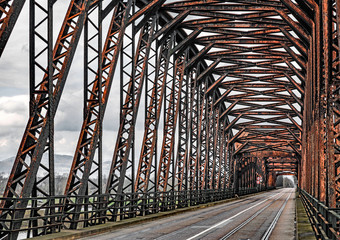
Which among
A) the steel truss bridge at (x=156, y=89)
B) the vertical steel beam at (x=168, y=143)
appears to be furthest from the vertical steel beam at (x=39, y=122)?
the vertical steel beam at (x=168, y=143)

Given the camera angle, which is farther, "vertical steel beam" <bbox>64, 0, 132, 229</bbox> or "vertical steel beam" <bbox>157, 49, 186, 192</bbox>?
"vertical steel beam" <bbox>157, 49, 186, 192</bbox>

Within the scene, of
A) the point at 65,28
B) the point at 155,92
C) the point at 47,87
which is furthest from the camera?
the point at 155,92

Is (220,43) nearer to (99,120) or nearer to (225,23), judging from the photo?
(225,23)

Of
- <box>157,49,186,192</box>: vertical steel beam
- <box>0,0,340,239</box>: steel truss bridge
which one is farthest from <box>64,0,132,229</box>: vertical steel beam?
<box>157,49,186,192</box>: vertical steel beam

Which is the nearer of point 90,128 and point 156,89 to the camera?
point 90,128

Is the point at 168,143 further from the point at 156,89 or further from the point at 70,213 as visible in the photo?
the point at 70,213

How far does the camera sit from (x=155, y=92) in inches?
1024

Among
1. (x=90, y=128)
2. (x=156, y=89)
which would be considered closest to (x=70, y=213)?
(x=90, y=128)

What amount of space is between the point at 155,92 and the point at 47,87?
37.7 ft

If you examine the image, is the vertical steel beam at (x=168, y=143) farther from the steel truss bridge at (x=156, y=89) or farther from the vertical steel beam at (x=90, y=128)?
the vertical steel beam at (x=90, y=128)

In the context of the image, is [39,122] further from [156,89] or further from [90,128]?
[156,89]

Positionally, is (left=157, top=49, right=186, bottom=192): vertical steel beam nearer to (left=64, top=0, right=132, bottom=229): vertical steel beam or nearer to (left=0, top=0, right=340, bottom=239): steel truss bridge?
(left=0, top=0, right=340, bottom=239): steel truss bridge

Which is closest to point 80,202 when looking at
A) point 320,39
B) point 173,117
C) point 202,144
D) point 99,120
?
point 99,120

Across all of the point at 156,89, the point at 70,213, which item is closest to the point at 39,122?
the point at 70,213
